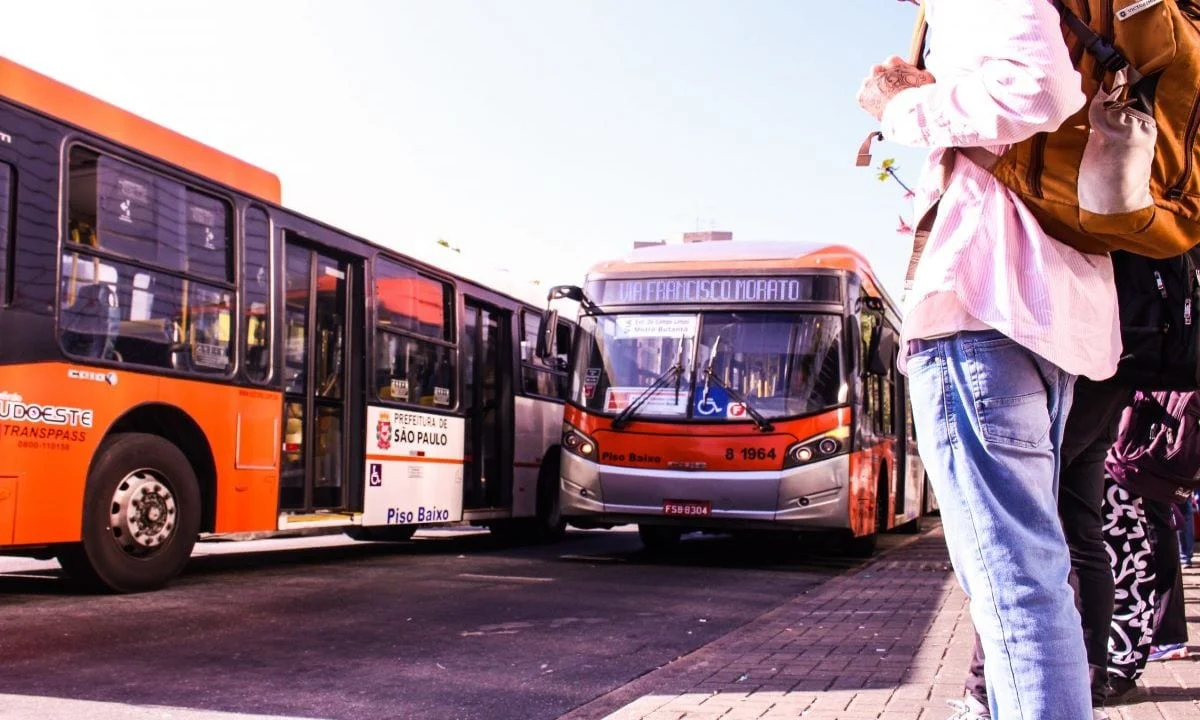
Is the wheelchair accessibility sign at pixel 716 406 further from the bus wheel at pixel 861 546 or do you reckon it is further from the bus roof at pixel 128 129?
the bus roof at pixel 128 129

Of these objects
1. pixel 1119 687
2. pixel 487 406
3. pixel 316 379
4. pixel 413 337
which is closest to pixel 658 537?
pixel 487 406

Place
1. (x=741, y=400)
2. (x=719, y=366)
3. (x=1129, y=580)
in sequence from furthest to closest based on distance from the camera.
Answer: (x=719, y=366)
(x=741, y=400)
(x=1129, y=580)

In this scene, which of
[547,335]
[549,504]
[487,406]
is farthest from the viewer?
[549,504]

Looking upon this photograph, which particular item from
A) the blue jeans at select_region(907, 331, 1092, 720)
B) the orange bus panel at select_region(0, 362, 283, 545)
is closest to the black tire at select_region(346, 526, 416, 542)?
the orange bus panel at select_region(0, 362, 283, 545)

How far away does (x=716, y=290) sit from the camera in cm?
1248

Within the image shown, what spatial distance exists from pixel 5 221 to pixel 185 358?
175 centimetres

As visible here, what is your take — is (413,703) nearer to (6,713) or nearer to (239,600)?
(6,713)

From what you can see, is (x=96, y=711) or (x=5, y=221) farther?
(x=5, y=221)

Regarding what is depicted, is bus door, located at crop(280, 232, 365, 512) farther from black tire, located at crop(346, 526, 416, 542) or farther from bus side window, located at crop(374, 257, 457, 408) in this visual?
black tire, located at crop(346, 526, 416, 542)

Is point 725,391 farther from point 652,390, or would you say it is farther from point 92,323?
point 92,323

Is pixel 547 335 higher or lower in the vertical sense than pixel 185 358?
higher

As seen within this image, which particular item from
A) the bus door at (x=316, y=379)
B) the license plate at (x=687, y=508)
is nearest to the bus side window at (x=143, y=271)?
the bus door at (x=316, y=379)

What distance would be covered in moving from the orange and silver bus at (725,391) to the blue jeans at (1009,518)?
9192 mm

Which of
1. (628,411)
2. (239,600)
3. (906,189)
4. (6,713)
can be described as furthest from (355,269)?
(6,713)
